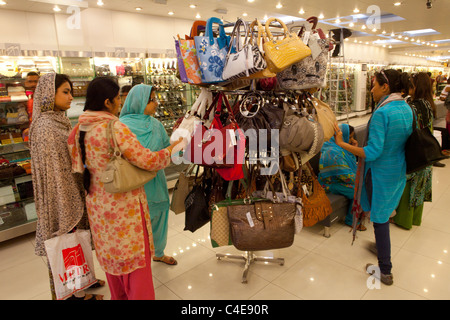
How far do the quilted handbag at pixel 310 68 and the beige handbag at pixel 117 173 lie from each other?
1.20 m

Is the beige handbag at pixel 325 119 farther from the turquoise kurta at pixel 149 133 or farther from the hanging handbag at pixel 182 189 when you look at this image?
the turquoise kurta at pixel 149 133

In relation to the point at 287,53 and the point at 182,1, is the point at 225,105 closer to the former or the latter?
the point at 287,53

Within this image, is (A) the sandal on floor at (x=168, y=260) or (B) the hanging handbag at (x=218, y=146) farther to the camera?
(A) the sandal on floor at (x=168, y=260)

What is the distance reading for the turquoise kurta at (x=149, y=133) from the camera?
230 cm

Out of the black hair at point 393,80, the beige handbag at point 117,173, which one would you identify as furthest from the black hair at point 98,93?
the black hair at point 393,80

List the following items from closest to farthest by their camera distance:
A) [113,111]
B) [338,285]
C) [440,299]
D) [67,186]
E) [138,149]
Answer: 1. [138,149]
2. [113,111]
3. [67,186]
4. [440,299]
5. [338,285]

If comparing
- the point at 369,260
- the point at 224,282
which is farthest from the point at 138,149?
the point at 369,260

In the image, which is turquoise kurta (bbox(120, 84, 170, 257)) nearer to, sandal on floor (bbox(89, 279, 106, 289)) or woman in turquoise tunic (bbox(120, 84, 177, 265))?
woman in turquoise tunic (bbox(120, 84, 177, 265))

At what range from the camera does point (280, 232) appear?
2100 mm

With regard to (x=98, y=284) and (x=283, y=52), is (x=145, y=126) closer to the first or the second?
(x=283, y=52)

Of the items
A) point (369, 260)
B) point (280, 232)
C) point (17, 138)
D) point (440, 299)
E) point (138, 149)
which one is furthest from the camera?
point (17, 138)

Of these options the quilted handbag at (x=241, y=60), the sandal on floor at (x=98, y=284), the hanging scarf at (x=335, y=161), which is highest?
the quilted handbag at (x=241, y=60)

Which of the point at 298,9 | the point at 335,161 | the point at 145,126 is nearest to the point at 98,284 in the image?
the point at 145,126
